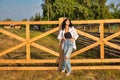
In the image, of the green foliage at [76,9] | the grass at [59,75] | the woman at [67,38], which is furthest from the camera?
the green foliage at [76,9]

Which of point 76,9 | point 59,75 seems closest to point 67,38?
point 59,75

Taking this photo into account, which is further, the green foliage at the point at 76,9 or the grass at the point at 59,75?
the green foliage at the point at 76,9

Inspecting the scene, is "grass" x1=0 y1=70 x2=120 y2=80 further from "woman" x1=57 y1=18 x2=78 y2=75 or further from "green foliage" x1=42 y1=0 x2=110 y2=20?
"green foliage" x1=42 y1=0 x2=110 y2=20

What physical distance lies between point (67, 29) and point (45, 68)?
58.1 inches

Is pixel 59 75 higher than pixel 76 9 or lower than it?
lower

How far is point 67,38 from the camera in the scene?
8.41m

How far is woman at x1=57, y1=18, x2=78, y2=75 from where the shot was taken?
8352 millimetres

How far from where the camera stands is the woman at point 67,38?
8352mm

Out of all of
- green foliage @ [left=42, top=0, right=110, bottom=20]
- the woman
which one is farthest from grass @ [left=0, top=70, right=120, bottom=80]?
green foliage @ [left=42, top=0, right=110, bottom=20]

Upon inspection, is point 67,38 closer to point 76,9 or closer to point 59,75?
point 59,75

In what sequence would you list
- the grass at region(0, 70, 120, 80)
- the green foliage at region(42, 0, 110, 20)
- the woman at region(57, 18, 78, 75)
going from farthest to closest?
the green foliage at region(42, 0, 110, 20) < the woman at region(57, 18, 78, 75) < the grass at region(0, 70, 120, 80)

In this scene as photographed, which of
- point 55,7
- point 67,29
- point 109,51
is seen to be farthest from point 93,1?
point 67,29

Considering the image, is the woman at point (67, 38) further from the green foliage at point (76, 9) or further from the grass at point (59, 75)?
the green foliage at point (76, 9)

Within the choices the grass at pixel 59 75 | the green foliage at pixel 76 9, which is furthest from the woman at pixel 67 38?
the green foliage at pixel 76 9
